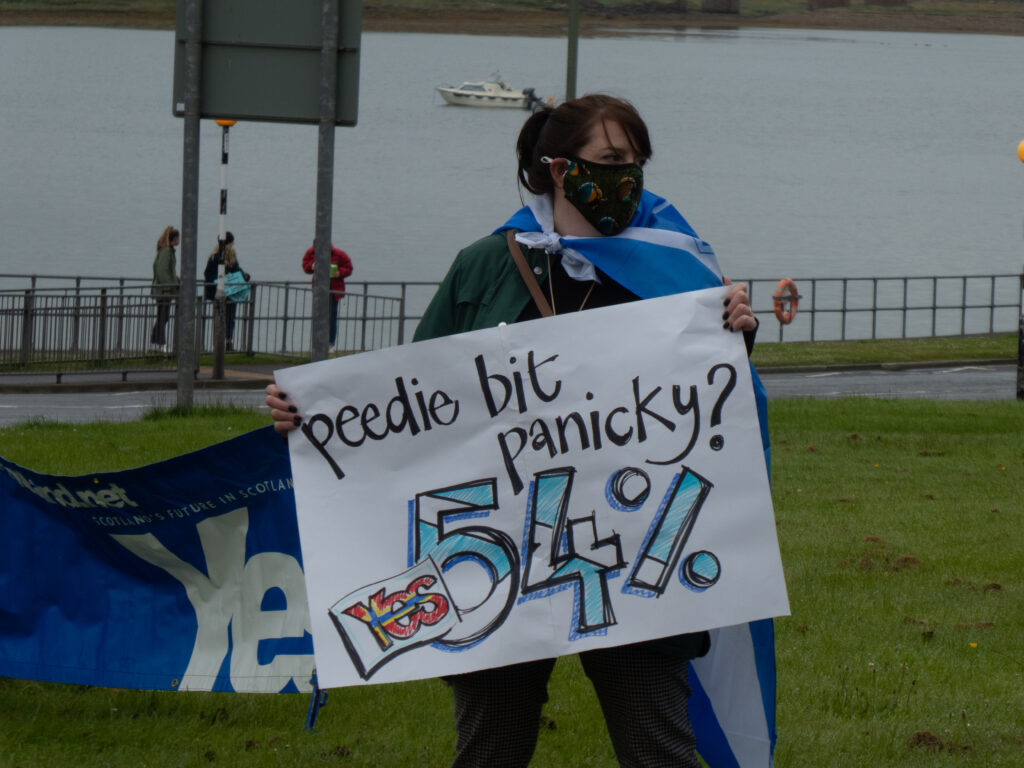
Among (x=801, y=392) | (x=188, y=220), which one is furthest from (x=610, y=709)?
(x=801, y=392)

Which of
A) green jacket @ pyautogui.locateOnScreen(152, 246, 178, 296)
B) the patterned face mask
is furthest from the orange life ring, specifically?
green jacket @ pyautogui.locateOnScreen(152, 246, 178, 296)

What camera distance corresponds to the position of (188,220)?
40.2 ft

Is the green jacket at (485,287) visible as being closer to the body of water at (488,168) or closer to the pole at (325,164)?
the pole at (325,164)

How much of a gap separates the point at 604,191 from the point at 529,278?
10.1 inches

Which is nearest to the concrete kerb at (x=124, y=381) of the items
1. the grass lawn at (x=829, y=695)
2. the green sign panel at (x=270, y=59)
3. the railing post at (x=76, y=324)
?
the railing post at (x=76, y=324)

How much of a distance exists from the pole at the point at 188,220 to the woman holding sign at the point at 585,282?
7895mm

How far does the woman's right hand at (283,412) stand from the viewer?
3609 millimetres

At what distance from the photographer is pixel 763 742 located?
12.7 ft

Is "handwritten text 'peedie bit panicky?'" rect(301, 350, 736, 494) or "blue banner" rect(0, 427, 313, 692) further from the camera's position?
"blue banner" rect(0, 427, 313, 692)

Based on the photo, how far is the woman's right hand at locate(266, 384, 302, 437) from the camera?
11.8ft

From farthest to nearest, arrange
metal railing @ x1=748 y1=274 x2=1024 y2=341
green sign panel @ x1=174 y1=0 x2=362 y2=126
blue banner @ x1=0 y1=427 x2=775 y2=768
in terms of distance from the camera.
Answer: metal railing @ x1=748 y1=274 x2=1024 y2=341
green sign panel @ x1=174 y1=0 x2=362 y2=126
blue banner @ x1=0 y1=427 x2=775 y2=768

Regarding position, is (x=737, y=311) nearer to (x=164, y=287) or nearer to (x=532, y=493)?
(x=532, y=493)

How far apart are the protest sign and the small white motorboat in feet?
384

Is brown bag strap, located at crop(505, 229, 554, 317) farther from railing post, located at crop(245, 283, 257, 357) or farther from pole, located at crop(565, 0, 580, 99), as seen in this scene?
railing post, located at crop(245, 283, 257, 357)
